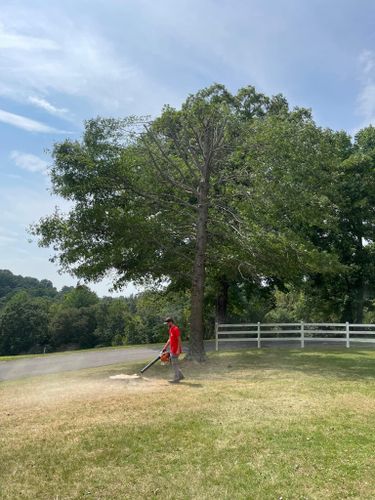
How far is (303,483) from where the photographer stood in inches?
235

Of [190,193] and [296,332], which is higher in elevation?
[190,193]

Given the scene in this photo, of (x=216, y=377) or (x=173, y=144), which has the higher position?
(x=173, y=144)

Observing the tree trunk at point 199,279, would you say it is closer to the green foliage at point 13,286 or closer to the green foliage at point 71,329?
the green foliage at point 71,329

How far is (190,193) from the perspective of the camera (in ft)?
63.8

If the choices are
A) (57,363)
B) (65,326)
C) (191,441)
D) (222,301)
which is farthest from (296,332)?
(65,326)

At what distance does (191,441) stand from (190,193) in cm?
1311

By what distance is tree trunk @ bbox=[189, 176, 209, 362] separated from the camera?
57.7ft

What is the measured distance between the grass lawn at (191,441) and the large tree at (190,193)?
6.58 metres

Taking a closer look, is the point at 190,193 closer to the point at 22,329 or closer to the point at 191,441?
the point at 191,441

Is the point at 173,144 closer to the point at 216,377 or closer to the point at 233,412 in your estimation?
the point at 216,377

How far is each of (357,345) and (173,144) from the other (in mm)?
13098

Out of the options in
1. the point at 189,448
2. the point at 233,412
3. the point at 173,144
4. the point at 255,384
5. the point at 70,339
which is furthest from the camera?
the point at 70,339

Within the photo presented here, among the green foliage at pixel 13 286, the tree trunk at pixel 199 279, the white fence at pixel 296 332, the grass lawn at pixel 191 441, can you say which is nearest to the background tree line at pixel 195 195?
the tree trunk at pixel 199 279

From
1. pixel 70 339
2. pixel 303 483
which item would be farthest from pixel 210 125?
pixel 70 339
